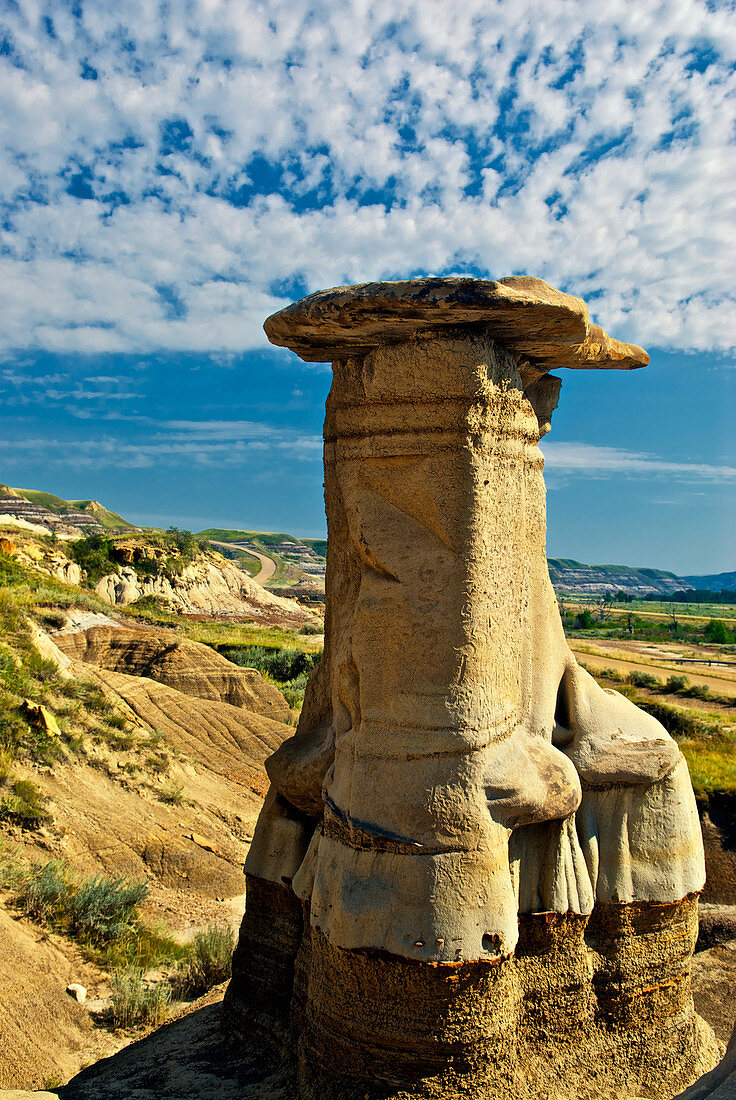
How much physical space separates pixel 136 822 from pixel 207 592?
2247 cm

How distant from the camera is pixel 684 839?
15.2ft

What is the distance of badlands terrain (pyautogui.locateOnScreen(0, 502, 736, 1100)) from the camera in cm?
532

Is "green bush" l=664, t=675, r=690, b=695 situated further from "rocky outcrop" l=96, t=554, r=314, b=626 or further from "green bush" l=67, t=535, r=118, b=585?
"green bush" l=67, t=535, r=118, b=585

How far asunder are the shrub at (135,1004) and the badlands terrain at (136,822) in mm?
28

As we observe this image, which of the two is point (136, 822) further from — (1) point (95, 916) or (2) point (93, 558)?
(2) point (93, 558)

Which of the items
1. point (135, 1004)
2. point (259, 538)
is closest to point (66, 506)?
point (259, 538)

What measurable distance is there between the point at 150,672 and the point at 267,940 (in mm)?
9227

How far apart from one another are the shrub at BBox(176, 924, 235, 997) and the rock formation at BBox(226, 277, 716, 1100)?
204 centimetres

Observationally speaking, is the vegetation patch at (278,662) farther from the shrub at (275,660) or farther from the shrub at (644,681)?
the shrub at (644,681)

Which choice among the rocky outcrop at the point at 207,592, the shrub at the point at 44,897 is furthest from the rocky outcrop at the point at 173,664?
the rocky outcrop at the point at 207,592

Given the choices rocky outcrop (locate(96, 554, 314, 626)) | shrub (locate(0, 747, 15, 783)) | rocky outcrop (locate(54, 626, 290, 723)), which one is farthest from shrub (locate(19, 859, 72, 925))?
rocky outcrop (locate(96, 554, 314, 626))

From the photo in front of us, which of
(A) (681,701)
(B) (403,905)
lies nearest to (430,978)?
(B) (403,905)

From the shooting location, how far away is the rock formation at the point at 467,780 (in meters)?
3.70

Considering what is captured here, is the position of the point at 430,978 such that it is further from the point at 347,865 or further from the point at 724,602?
the point at 724,602
